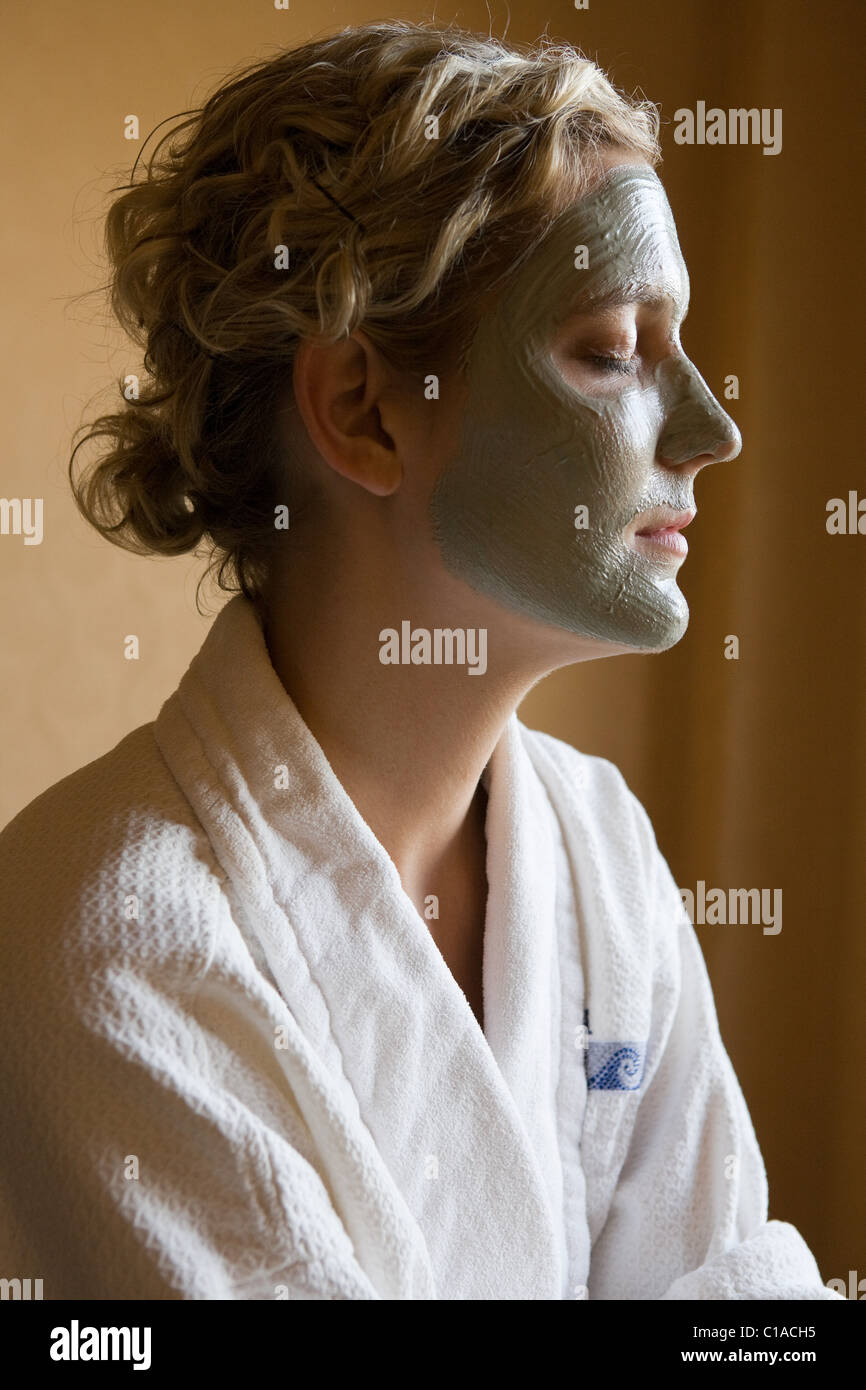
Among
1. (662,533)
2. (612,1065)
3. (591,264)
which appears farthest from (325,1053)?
(591,264)

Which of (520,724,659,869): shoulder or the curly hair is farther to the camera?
(520,724,659,869): shoulder

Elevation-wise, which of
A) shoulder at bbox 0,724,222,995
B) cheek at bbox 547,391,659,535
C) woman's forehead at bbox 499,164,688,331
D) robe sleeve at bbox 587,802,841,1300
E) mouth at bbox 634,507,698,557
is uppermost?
woman's forehead at bbox 499,164,688,331

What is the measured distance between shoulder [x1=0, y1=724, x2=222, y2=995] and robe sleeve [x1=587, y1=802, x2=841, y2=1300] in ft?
1.31

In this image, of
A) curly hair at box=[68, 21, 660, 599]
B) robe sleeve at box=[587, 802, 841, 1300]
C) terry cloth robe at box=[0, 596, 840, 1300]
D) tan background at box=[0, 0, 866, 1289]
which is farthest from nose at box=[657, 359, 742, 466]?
tan background at box=[0, 0, 866, 1289]

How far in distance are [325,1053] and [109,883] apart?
17 cm

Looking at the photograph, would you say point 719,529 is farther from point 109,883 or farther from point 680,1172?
point 109,883

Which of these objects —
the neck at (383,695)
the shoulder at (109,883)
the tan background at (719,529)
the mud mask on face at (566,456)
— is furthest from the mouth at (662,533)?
the tan background at (719,529)

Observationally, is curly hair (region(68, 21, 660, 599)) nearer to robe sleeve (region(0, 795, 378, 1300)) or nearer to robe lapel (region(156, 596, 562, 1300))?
robe lapel (region(156, 596, 562, 1300))

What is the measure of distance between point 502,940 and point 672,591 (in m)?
0.27

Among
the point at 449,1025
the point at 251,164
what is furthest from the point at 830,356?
the point at 449,1025

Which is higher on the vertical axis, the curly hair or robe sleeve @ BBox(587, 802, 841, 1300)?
the curly hair

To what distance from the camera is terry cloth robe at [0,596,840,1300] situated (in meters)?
0.67

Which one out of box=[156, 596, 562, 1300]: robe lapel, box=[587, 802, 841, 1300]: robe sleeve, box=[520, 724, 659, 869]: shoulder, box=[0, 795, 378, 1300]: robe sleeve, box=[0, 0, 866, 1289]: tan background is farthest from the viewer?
box=[0, 0, 866, 1289]: tan background

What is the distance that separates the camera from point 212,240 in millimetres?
842
